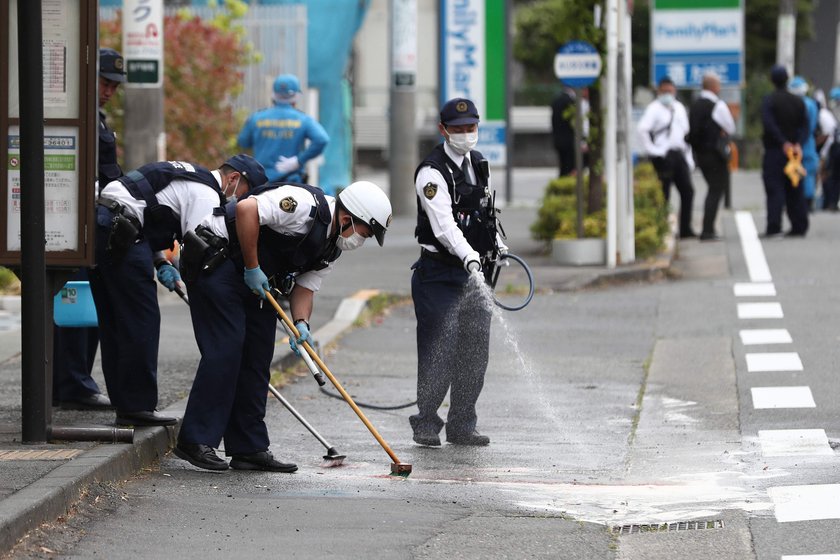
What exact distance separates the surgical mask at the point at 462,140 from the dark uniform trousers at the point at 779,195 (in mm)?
10727

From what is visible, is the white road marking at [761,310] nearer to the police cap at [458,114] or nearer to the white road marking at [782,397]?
the white road marking at [782,397]

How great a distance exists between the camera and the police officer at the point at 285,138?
540 inches

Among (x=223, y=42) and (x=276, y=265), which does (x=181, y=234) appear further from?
(x=223, y=42)

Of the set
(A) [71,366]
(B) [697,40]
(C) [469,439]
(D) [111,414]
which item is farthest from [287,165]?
(B) [697,40]

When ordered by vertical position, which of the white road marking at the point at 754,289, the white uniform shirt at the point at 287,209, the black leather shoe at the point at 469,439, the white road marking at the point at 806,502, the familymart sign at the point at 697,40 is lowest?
the black leather shoe at the point at 469,439

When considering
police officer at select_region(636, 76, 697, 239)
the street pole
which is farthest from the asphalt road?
the street pole

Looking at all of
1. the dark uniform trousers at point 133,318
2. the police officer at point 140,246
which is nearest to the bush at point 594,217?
the police officer at point 140,246

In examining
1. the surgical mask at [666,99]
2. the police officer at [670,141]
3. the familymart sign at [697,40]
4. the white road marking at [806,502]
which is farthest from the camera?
the familymart sign at [697,40]

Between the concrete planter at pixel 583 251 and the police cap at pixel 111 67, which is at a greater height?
the police cap at pixel 111 67

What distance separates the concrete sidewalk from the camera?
6.39 metres

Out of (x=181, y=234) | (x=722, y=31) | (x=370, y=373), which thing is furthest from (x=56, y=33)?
(x=722, y=31)

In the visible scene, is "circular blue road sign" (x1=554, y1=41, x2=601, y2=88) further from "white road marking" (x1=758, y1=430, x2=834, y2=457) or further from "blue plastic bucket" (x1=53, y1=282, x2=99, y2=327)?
"blue plastic bucket" (x1=53, y1=282, x2=99, y2=327)

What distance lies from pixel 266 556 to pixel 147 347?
2.42 metres

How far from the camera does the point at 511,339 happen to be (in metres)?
12.3
